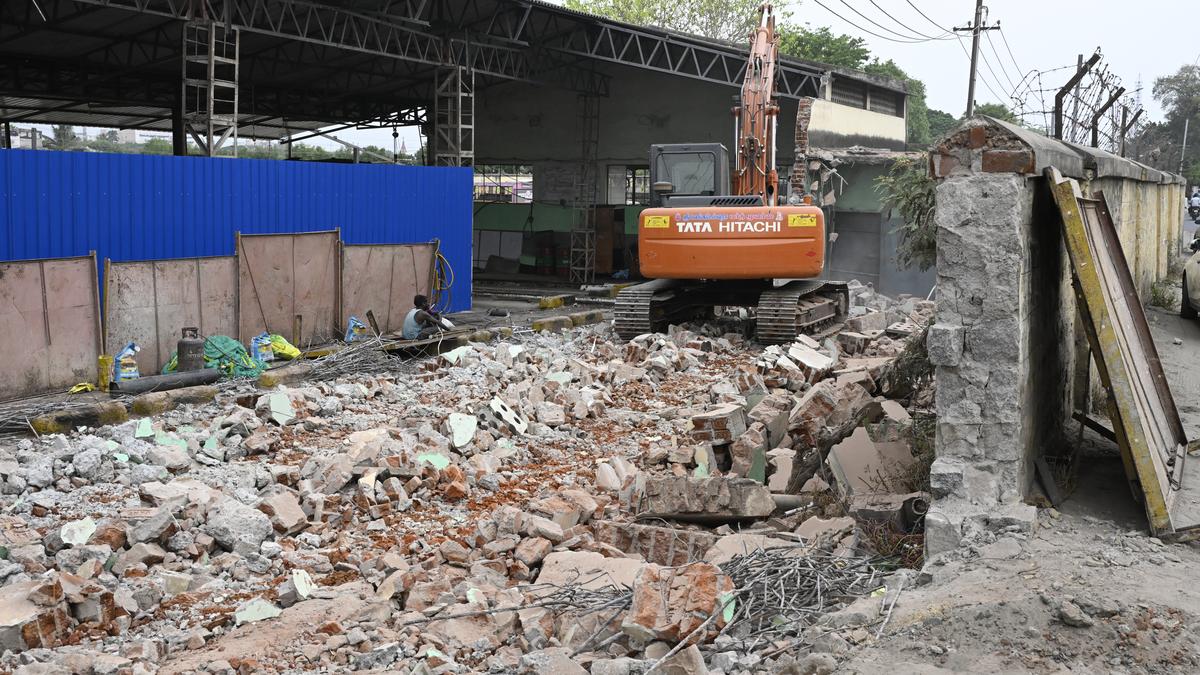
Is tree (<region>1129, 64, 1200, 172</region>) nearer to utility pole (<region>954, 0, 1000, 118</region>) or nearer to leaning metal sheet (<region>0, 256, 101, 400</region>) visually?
utility pole (<region>954, 0, 1000, 118</region>)

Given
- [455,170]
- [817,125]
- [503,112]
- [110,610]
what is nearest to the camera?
[110,610]

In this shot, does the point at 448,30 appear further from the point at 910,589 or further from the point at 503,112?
the point at 910,589

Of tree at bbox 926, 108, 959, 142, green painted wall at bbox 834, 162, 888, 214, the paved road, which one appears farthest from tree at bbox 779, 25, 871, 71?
the paved road

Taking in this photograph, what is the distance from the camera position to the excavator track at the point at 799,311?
16.1 metres

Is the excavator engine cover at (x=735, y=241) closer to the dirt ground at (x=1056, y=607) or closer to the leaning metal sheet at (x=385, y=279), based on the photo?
the leaning metal sheet at (x=385, y=279)

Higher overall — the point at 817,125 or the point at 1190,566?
the point at 817,125

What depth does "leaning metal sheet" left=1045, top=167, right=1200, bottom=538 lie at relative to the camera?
227 inches

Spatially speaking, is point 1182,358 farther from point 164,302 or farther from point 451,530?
point 164,302

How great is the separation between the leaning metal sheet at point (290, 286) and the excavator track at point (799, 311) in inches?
254

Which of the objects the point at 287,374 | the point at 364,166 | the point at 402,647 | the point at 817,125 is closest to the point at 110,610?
the point at 402,647

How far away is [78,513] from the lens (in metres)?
7.96

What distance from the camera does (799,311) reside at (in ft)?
53.5

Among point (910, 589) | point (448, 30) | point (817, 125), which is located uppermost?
point (448, 30)

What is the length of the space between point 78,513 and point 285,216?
8.36 metres
